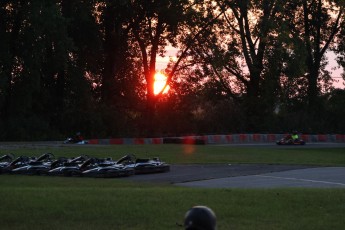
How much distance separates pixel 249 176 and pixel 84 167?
16.1 feet

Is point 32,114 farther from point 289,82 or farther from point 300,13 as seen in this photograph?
point 300,13

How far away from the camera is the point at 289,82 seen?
2180 inches

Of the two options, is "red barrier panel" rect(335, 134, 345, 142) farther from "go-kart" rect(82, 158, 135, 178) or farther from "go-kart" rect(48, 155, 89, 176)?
"go-kart" rect(48, 155, 89, 176)

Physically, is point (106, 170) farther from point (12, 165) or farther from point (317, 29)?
point (317, 29)

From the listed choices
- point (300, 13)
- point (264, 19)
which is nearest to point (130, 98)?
point (264, 19)

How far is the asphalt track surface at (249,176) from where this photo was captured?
15.3 m

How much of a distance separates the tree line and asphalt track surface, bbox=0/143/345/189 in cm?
2539

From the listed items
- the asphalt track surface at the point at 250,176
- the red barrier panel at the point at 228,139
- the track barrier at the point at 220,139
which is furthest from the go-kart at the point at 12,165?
the red barrier panel at the point at 228,139

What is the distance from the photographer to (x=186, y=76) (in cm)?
5312

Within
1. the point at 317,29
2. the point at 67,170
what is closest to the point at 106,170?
the point at 67,170

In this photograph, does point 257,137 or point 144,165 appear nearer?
point 144,165

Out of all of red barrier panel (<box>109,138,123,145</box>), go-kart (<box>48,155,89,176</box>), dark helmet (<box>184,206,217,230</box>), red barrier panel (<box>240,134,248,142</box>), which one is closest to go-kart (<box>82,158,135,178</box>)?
go-kart (<box>48,155,89,176</box>)

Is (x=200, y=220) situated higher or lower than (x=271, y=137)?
lower

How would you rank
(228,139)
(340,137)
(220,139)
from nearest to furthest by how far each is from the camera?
(220,139)
(228,139)
(340,137)
